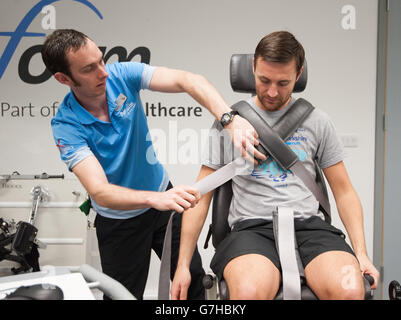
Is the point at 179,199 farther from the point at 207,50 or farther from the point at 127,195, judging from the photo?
the point at 207,50

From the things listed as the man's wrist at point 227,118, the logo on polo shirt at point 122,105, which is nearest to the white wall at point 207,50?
the logo on polo shirt at point 122,105

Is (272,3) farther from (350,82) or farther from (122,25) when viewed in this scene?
(122,25)

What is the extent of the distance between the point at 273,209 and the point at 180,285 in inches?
15.7

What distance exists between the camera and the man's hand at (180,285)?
1.11m

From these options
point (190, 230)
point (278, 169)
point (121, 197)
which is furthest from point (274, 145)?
point (121, 197)

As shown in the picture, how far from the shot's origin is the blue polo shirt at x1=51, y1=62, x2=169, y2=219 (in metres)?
1.18

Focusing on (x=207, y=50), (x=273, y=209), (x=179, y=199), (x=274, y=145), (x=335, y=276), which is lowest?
(x=335, y=276)

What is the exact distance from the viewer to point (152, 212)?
1454 millimetres

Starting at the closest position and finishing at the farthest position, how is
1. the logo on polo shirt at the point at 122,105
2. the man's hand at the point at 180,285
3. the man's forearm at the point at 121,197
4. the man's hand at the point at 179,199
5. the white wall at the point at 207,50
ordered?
1. the man's hand at the point at 179,199
2. the man's forearm at the point at 121,197
3. the man's hand at the point at 180,285
4. the logo on polo shirt at the point at 122,105
5. the white wall at the point at 207,50

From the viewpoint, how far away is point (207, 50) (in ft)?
6.91

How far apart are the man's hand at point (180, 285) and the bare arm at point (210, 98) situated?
436mm

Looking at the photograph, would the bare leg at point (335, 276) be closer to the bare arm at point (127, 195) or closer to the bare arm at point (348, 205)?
the bare arm at point (348, 205)

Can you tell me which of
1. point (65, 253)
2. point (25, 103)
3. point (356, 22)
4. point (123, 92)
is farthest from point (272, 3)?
point (65, 253)
